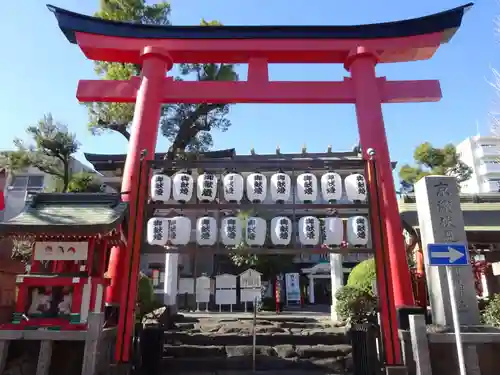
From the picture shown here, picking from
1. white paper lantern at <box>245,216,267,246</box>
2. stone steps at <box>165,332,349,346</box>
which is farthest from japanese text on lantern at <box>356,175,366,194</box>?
stone steps at <box>165,332,349,346</box>

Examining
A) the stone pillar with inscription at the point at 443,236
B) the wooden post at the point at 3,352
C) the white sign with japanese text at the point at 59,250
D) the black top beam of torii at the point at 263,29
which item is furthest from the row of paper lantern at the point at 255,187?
the black top beam of torii at the point at 263,29

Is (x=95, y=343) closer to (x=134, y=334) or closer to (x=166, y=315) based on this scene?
(x=134, y=334)

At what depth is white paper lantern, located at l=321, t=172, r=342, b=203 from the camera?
8445mm

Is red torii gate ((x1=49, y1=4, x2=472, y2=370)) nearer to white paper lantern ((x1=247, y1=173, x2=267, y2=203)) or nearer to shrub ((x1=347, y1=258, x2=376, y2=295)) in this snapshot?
white paper lantern ((x1=247, y1=173, x2=267, y2=203))

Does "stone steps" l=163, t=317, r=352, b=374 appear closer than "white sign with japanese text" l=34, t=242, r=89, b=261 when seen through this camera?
No

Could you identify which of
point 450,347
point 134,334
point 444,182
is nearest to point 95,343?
point 134,334

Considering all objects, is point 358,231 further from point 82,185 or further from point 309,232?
point 82,185

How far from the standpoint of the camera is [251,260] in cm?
2458

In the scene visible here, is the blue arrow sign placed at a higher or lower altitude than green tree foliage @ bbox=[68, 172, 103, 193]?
lower

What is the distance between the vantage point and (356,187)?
8352 millimetres

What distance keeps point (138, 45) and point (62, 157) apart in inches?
362

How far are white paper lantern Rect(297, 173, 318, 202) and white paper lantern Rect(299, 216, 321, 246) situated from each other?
0.46 meters

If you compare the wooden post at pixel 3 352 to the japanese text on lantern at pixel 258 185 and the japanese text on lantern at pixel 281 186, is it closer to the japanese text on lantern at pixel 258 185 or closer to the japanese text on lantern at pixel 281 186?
the japanese text on lantern at pixel 258 185

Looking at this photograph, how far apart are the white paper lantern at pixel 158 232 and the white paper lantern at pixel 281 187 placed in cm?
236
